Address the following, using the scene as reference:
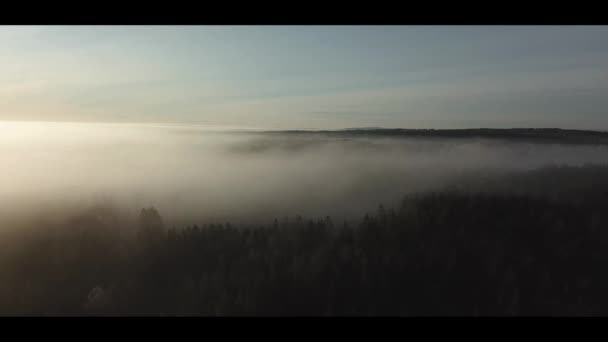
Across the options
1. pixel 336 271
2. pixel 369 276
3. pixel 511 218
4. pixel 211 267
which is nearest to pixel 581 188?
pixel 511 218

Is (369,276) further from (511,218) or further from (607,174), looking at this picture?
(607,174)

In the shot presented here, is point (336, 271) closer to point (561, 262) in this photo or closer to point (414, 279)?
point (414, 279)

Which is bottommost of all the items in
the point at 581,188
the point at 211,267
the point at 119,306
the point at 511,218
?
the point at 119,306

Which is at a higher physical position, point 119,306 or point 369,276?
point 369,276

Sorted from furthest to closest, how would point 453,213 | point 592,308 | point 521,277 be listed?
point 453,213 → point 521,277 → point 592,308

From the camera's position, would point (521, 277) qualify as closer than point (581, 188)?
Yes

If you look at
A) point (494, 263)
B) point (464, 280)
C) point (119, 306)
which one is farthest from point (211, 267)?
point (494, 263)

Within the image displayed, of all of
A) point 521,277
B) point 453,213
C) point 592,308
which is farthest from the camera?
point 453,213

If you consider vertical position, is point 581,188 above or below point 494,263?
above

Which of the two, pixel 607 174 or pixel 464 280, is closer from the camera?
pixel 464 280
